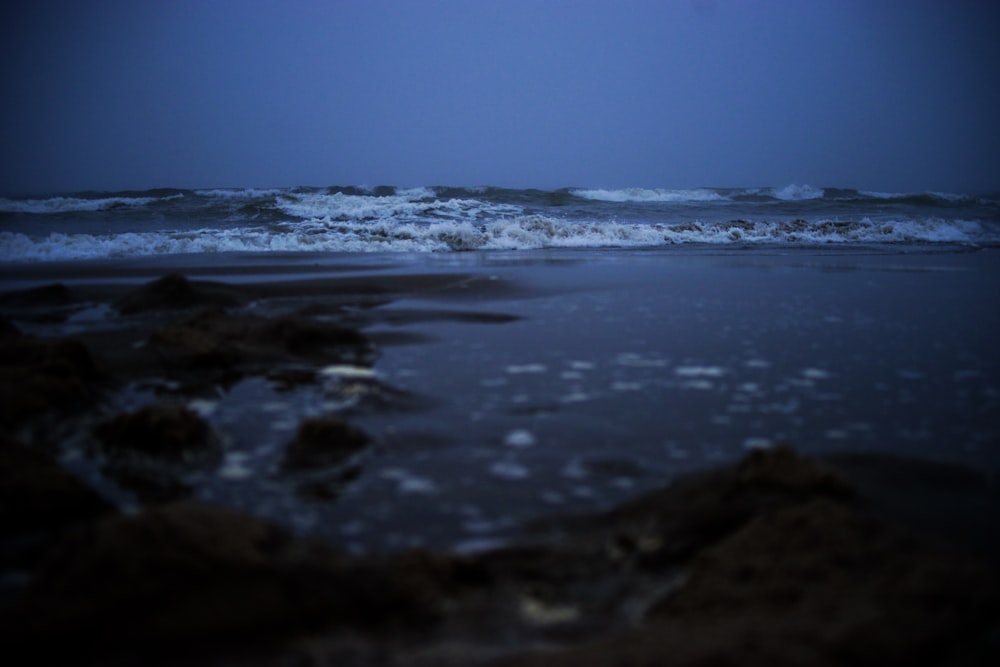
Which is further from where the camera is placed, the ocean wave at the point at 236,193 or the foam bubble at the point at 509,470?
the ocean wave at the point at 236,193

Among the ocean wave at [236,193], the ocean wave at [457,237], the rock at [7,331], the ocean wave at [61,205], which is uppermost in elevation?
the ocean wave at [236,193]

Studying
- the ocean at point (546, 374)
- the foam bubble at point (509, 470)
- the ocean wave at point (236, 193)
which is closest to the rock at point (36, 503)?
the ocean at point (546, 374)

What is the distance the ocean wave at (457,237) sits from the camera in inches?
Answer: 407

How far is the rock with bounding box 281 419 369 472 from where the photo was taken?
87.7 inches

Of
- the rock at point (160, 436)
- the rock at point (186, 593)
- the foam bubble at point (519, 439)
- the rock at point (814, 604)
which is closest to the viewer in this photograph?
the rock at point (814, 604)

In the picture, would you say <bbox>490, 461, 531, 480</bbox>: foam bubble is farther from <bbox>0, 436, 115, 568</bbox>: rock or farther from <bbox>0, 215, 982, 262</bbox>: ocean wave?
<bbox>0, 215, 982, 262</bbox>: ocean wave

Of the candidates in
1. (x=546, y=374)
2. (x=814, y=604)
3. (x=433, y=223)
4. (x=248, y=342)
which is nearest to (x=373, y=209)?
(x=433, y=223)

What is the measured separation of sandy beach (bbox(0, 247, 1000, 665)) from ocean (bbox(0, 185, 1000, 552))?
0.7 inches

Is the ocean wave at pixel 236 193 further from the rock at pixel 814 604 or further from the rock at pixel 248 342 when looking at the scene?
the rock at pixel 814 604

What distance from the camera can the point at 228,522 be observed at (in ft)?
5.19

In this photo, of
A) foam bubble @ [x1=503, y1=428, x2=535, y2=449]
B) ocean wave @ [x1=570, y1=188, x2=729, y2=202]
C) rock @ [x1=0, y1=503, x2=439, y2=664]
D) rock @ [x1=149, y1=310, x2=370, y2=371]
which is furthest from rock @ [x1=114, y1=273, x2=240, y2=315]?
ocean wave @ [x1=570, y1=188, x2=729, y2=202]

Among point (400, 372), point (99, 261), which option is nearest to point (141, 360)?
point (400, 372)

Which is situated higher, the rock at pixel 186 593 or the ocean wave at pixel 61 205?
the ocean wave at pixel 61 205

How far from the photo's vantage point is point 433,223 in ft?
50.6
